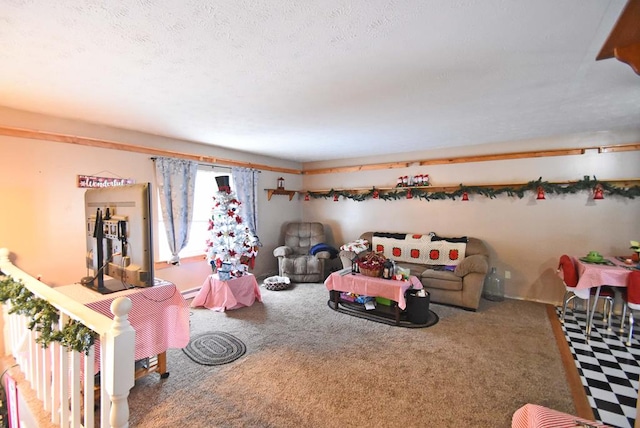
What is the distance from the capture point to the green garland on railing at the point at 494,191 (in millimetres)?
3834

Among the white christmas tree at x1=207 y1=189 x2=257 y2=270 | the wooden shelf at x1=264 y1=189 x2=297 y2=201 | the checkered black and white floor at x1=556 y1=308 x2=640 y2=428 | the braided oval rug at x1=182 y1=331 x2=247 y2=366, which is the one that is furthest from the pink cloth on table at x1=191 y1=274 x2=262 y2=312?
the checkered black and white floor at x1=556 y1=308 x2=640 y2=428

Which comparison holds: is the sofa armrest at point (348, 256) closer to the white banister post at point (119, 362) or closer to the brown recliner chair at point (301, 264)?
the brown recliner chair at point (301, 264)

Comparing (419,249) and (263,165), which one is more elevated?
(263,165)

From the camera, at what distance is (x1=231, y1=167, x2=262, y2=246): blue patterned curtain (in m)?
5.14

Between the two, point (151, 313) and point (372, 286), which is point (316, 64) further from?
point (372, 286)

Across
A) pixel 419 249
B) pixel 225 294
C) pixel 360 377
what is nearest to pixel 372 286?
pixel 360 377

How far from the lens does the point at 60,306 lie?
5.29 ft

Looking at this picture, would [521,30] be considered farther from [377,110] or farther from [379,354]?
[379,354]

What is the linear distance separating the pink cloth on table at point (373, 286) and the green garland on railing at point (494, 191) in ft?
6.30

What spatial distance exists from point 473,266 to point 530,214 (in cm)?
138

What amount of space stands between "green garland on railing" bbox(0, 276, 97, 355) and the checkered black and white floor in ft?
10.8

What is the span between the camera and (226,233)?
409cm

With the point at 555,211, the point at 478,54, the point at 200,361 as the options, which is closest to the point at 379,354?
the point at 200,361

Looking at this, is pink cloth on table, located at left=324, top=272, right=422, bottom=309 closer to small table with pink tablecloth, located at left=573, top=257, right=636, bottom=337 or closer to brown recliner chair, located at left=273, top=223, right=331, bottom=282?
brown recliner chair, located at left=273, top=223, right=331, bottom=282
